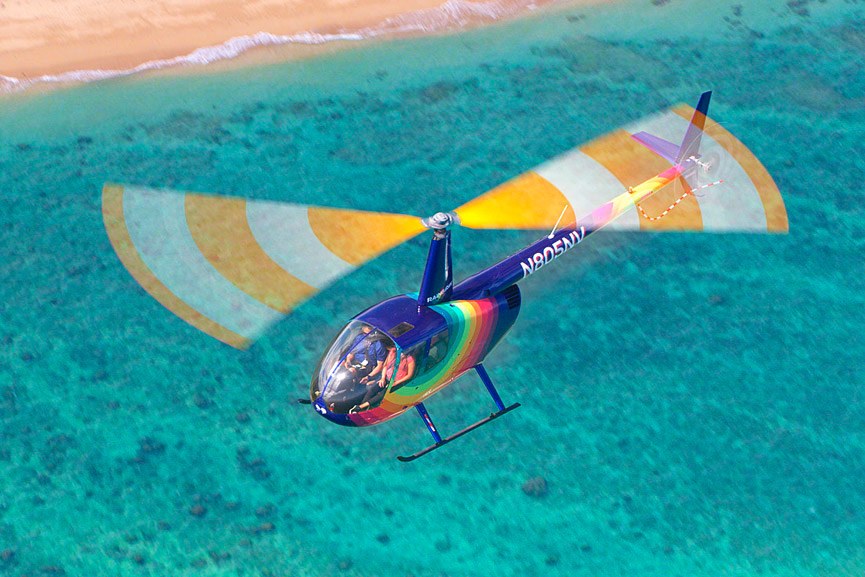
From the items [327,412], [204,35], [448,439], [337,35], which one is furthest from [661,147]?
[204,35]

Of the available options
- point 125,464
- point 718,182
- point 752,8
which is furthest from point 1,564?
point 752,8

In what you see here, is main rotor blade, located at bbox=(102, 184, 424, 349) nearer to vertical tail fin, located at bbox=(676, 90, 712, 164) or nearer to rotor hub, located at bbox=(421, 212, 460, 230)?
rotor hub, located at bbox=(421, 212, 460, 230)

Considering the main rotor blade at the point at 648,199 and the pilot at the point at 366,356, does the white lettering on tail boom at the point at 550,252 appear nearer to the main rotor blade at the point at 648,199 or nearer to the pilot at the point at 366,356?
the main rotor blade at the point at 648,199

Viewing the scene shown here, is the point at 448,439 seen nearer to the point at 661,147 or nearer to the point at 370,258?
the point at 370,258

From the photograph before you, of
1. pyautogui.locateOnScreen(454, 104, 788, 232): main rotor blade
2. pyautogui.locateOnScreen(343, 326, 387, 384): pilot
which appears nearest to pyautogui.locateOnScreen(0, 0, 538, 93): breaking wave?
pyautogui.locateOnScreen(454, 104, 788, 232): main rotor blade

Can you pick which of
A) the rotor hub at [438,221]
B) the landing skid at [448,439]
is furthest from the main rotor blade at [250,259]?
the landing skid at [448,439]
